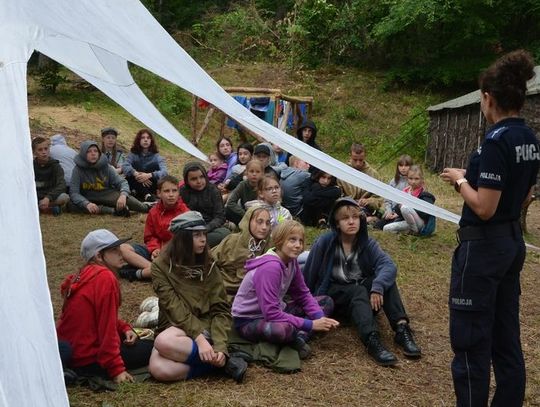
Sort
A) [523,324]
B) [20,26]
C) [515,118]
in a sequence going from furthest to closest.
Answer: [523,324] < [20,26] < [515,118]

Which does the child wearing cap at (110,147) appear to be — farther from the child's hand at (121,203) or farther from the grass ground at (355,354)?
the grass ground at (355,354)

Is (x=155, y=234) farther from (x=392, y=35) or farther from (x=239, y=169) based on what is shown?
(x=392, y=35)

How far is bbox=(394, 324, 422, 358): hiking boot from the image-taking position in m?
3.98

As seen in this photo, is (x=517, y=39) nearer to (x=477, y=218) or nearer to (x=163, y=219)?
(x=163, y=219)

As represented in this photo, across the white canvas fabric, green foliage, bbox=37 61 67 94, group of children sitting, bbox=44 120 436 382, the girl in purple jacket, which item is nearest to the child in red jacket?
group of children sitting, bbox=44 120 436 382

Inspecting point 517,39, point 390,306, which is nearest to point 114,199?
point 390,306

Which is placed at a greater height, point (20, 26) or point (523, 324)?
point (20, 26)

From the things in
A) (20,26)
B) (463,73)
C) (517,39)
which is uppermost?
(517,39)

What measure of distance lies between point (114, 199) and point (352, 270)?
3.74 m

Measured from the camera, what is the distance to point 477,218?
8.62 feet

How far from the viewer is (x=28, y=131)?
257cm

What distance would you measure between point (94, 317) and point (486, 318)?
6.07ft

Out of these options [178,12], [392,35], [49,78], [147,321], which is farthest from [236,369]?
[178,12]

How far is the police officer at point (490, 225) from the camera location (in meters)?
2.54
